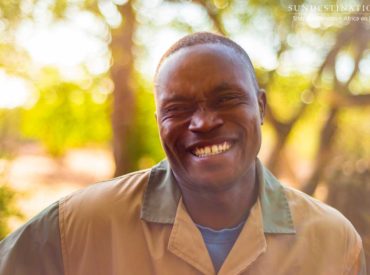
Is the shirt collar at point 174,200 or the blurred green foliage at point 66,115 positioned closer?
the shirt collar at point 174,200

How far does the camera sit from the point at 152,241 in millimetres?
977

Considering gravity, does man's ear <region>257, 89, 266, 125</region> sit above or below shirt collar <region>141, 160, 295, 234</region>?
above

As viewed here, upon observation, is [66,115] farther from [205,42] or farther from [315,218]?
[315,218]

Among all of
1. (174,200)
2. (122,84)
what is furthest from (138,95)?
(174,200)

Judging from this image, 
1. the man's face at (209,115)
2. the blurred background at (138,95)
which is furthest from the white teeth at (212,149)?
the blurred background at (138,95)

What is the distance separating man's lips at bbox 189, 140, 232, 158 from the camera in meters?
0.92

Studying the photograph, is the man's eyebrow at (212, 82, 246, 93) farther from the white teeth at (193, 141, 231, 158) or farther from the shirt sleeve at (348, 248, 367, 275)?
the shirt sleeve at (348, 248, 367, 275)

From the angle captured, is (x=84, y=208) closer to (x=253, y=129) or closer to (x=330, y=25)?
(x=253, y=129)

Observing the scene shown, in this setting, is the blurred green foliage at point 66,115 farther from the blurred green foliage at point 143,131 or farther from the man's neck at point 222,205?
the man's neck at point 222,205

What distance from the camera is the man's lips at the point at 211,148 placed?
0.92 m

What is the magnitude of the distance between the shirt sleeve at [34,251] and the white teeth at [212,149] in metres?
0.36

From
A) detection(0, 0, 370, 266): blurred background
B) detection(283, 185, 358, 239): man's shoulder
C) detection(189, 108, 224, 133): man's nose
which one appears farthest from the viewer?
detection(0, 0, 370, 266): blurred background

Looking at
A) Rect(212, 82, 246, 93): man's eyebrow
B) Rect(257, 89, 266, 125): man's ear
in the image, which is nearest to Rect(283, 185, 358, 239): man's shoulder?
Rect(257, 89, 266, 125): man's ear

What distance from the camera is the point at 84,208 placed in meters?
0.99
